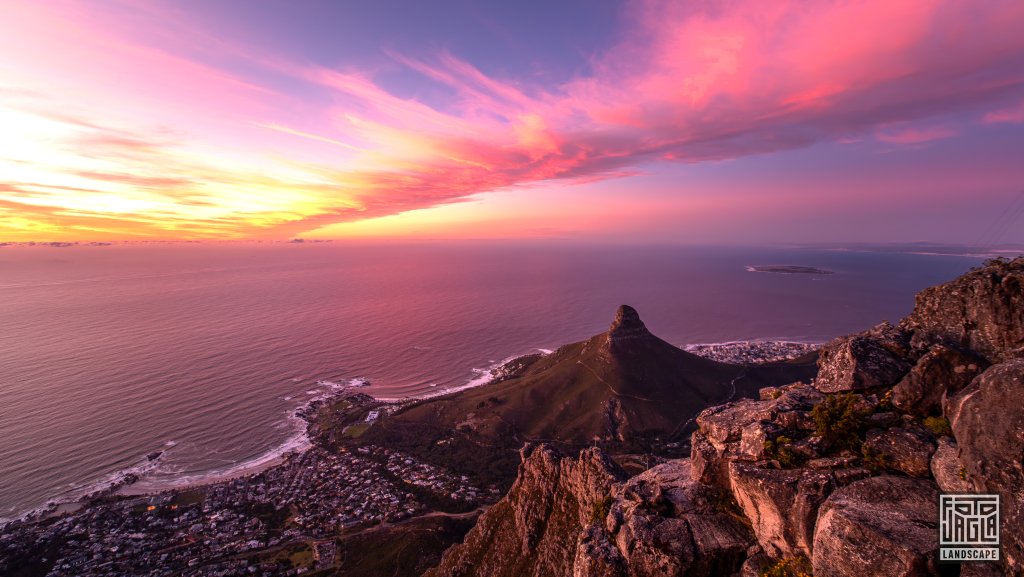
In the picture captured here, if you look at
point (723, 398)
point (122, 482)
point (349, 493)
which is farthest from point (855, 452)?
point (122, 482)

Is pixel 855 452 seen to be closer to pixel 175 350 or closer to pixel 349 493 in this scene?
pixel 349 493

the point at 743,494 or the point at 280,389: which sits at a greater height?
the point at 743,494

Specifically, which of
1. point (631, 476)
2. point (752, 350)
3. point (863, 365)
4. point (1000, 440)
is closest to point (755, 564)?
point (1000, 440)

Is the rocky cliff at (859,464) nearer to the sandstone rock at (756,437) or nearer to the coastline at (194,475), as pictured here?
the sandstone rock at (756,437)

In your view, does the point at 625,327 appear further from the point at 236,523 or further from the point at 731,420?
the point at 236,523

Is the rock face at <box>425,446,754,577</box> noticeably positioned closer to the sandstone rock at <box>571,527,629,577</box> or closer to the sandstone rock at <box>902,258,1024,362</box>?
the sandstone rock at <box>571,527,629,577</box>
